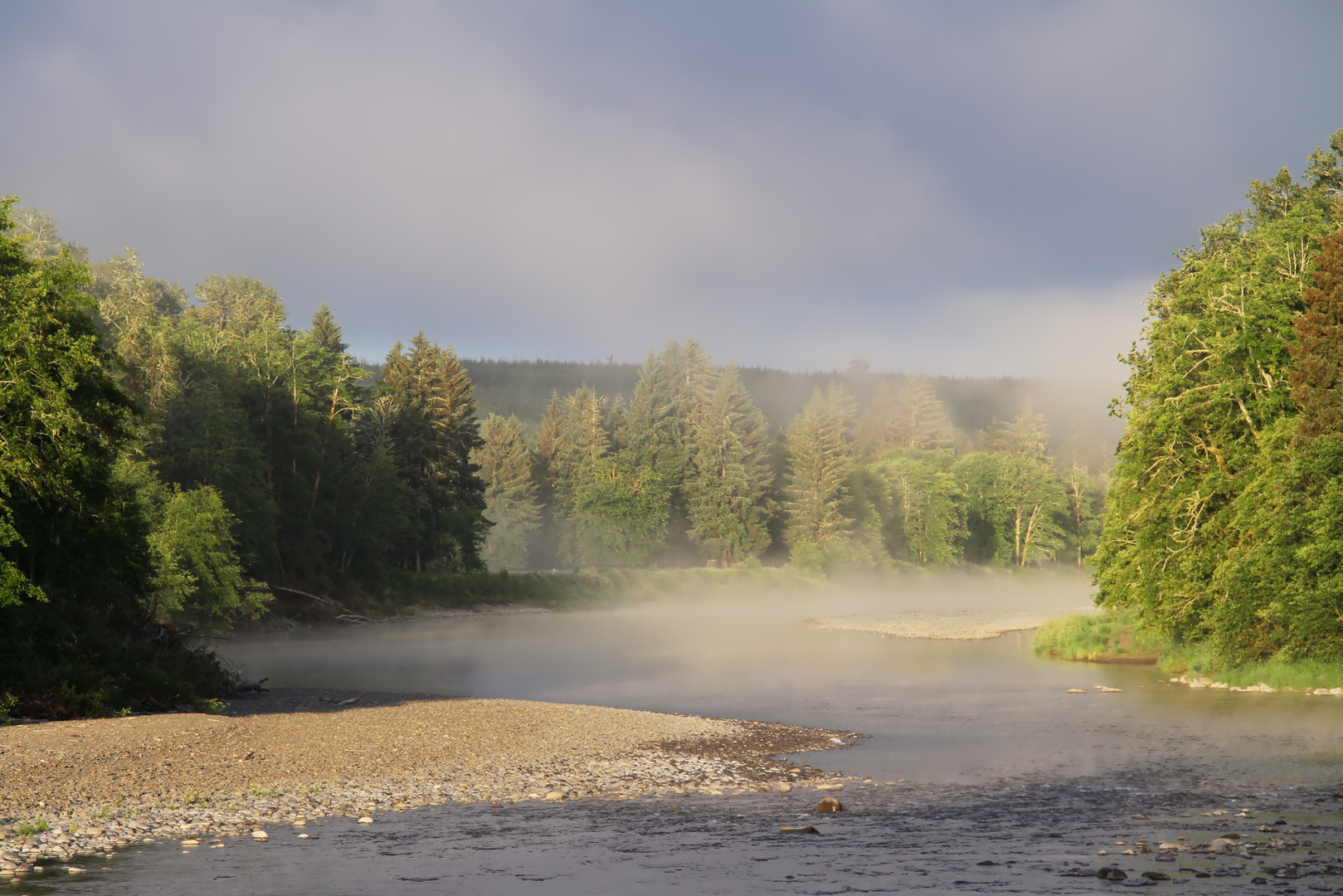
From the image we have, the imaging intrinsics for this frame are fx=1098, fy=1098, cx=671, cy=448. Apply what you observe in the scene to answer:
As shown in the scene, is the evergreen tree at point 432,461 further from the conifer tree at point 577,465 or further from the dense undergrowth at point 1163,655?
the dense undergrowth at point 1163,655

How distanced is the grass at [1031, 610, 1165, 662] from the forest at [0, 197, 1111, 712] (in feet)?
105

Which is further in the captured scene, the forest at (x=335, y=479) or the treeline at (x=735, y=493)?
the treeline at (x=735, y=493)

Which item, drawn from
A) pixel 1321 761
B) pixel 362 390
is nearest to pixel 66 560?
pixel 1321 761

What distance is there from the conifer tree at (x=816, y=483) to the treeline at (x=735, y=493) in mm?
163

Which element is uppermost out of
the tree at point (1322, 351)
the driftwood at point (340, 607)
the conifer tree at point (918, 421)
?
the conifer tree at point (918, 421)

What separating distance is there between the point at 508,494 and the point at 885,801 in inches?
4593

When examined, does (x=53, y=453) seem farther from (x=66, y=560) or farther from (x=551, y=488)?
(x=551, y=488)

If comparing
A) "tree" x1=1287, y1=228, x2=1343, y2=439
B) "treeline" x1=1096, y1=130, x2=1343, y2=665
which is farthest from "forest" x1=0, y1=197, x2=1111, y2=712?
"tree" x1=1287, y1=228, x2=1343, y2=439

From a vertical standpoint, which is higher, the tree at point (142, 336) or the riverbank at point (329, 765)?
the tree at point (142, 336)

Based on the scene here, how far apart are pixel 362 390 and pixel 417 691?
53.2 metres

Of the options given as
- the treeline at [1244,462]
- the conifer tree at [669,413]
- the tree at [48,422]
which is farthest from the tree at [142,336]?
the conifer tree at [669,413]

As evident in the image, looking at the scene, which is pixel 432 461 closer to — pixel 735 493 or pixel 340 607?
pixel 340 607

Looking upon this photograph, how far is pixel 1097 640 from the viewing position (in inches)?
1710

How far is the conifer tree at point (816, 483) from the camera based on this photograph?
113 meters
